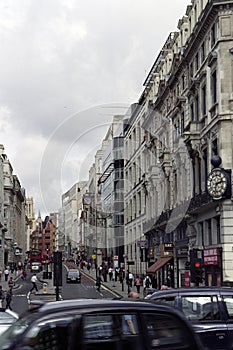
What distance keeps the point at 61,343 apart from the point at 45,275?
2730 inches

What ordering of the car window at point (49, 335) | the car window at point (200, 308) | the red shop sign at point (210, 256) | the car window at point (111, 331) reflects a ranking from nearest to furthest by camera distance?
the car window at point (49, 335), the car window at point (111, 331), the car window at point (200, 308), the red shop sign at point (210, 256)

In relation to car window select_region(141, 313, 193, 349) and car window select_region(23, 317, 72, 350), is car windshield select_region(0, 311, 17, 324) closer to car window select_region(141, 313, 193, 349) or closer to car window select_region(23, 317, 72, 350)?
car window select_region(141, 313, 193, 349)

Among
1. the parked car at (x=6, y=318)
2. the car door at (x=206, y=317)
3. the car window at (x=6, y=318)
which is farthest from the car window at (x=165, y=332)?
the car window at (x=6, y=318)

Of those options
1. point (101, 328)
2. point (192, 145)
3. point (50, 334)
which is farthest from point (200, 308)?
point (192, 145)

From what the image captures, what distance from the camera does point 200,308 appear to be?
551 inches

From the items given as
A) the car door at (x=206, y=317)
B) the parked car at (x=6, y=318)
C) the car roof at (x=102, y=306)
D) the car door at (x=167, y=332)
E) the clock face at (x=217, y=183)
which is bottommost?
the parked car at (x=6, y=318)

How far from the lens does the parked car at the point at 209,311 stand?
13.5 m

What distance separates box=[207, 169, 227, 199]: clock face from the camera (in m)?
34.6

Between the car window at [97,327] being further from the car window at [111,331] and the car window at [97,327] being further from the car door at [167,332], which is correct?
the car door at [167,332]

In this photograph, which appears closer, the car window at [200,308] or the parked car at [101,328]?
the parked car at [101,328]

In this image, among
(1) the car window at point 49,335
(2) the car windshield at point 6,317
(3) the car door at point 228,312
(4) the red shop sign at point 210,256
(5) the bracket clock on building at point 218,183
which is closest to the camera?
(1) the car window at point 49,335

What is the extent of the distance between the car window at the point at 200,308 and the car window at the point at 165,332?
523 centimetres

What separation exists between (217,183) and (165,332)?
26.9 metres

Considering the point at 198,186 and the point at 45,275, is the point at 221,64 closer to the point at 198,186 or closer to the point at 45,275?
the point at 198,186
